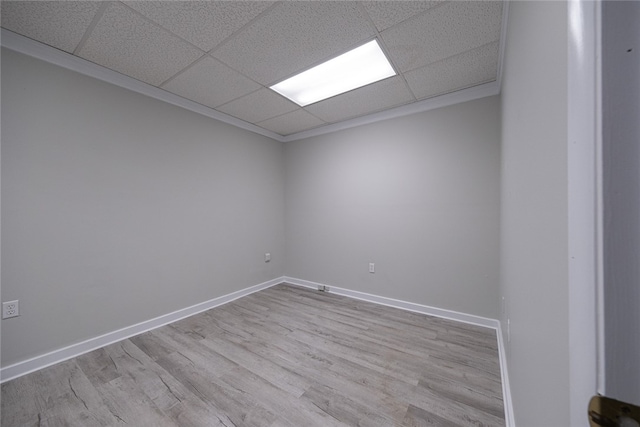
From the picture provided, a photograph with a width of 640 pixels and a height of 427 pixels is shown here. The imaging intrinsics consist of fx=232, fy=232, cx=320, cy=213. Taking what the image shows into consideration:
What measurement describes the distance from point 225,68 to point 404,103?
1.87 m

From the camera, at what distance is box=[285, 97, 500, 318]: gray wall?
7.52 ft

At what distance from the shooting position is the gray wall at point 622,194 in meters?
0.26

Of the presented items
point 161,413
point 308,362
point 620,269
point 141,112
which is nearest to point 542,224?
point 620,269

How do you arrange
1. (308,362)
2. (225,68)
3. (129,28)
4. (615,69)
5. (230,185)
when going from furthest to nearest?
1. (230,185)
2. (225,68)
3. (308,362)
4. (129,28)
5. (615,69)

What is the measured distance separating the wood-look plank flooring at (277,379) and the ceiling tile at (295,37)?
236 cm

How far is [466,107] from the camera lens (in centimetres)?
236

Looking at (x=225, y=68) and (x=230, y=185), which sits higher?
(x=225, y=68)

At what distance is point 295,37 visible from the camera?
163 cm

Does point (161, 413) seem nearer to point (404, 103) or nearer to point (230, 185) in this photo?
point (230, 185)

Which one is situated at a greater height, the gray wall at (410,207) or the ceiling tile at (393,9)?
the ceiling tile at (393,9)

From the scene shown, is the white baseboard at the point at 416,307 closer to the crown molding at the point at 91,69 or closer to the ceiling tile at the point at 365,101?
the ceiling tile at the point at 365,101

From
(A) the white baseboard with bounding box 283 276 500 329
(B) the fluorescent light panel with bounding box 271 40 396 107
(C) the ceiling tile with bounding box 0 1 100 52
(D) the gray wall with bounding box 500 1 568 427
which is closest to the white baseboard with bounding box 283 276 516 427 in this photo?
(A) the white baseboard with bounding box 283 276 500 329

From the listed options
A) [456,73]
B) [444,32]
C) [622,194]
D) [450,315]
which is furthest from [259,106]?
[450,315]

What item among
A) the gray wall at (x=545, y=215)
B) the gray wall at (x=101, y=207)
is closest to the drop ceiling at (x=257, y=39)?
the gray wall at (x=101, y=207)
